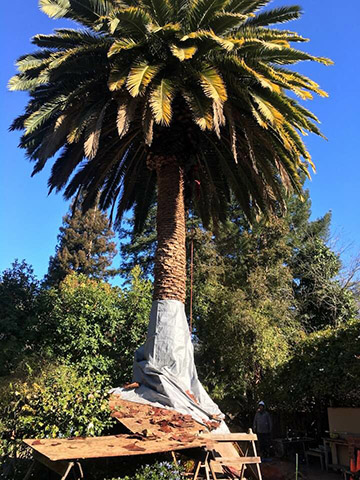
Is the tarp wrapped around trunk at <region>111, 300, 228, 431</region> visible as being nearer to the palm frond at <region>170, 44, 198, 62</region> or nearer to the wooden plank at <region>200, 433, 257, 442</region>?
the wooden plank at <region>200, 433, 257, 442</region>

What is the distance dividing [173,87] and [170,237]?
3.38 m

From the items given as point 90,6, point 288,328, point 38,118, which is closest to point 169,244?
point 38,118

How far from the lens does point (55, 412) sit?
20.9 ft

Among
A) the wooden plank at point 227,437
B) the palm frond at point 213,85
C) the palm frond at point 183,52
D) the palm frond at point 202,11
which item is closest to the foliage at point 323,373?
the wooden plank at point 227,437

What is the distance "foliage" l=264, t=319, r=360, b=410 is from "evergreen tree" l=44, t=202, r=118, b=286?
20.8m

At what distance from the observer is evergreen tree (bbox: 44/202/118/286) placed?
32.9 meters

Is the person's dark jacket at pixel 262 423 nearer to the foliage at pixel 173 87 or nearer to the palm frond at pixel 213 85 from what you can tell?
the foliage at pixel 173 87

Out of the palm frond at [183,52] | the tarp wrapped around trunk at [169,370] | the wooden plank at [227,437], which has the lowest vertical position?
the wooden plank at [227,437]

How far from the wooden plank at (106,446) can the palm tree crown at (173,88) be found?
5321 mm

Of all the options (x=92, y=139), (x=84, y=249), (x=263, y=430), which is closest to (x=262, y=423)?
(x=263, y=430)

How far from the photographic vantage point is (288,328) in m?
18.8

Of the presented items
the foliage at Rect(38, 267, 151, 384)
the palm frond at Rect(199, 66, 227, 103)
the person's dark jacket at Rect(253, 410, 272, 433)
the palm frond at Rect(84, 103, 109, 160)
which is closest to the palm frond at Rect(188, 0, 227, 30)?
the palm frond at Rect(199, 66, 227, 103)

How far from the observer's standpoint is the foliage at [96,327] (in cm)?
1314

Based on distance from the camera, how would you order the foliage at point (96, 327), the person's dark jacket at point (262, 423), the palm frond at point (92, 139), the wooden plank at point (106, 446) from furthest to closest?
the foliage at point (96, 327) < the person's dark jacket at point (262, 423) < the palm frond at point (92, 139) < the wooden plank at point (106, 446)
